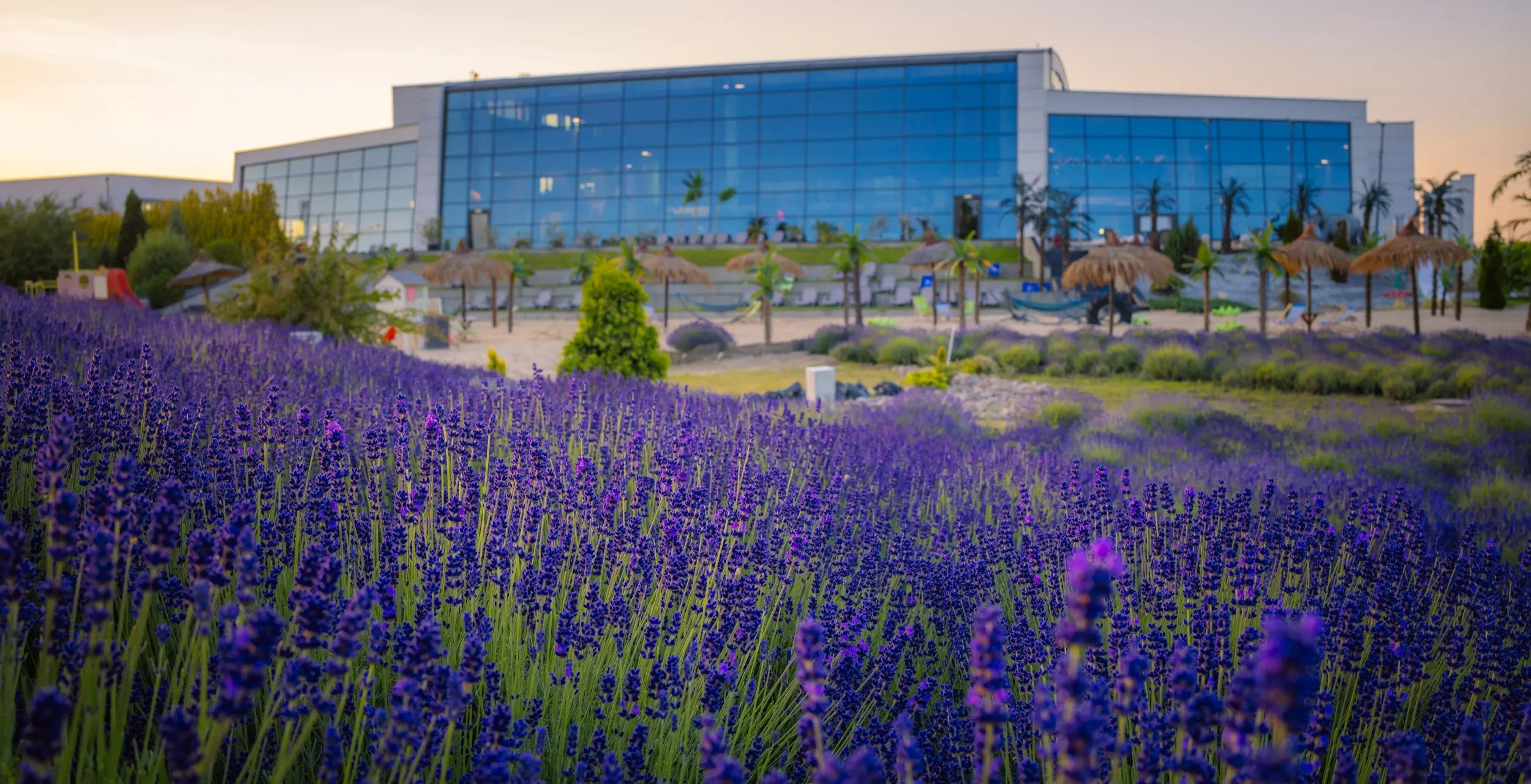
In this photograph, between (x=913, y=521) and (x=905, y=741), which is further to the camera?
(x=913, y=521)

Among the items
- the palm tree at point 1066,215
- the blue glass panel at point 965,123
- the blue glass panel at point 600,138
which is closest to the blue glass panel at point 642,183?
the blue glass panel at point 600,138

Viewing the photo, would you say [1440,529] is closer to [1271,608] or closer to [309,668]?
[1271,608]

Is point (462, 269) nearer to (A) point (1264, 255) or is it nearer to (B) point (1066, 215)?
(A) point (1264, 255)

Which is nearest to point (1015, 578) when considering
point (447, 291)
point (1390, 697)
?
point (1390, 697)

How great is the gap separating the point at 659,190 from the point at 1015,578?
1880 inches

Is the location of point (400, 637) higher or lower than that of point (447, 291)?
lower

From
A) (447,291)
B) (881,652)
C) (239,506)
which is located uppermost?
(447,291)

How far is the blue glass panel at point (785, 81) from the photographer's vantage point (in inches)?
1866

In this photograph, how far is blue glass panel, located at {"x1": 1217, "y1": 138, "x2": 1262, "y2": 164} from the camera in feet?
154

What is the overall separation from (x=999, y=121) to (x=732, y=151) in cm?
1373

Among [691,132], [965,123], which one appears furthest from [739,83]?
[965,123]

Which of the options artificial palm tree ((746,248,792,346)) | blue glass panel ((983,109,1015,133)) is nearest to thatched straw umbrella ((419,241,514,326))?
artificial palm tree ((746,248,792,346))

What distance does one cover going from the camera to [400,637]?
5.77 ft

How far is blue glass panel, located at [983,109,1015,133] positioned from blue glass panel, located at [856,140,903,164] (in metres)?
4.31
